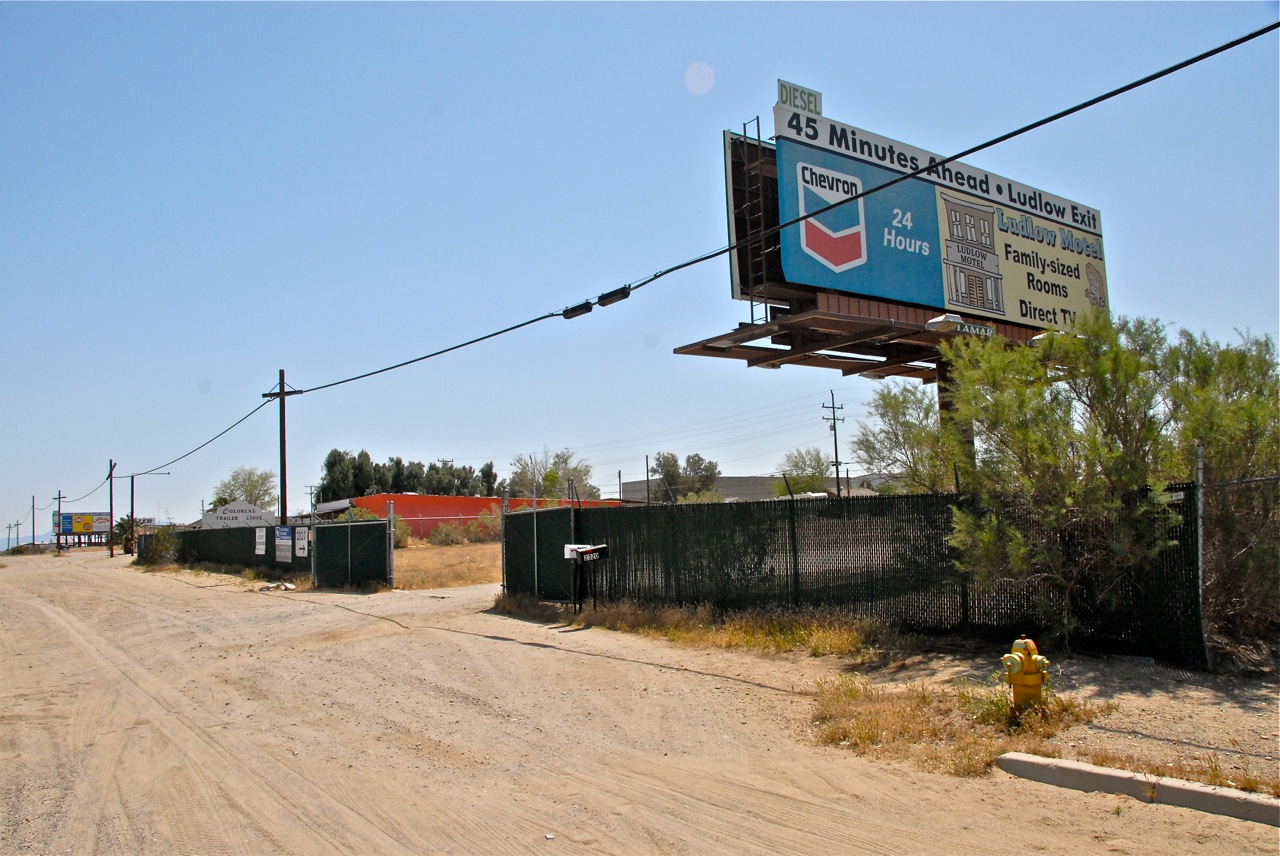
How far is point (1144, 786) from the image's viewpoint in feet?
18.9

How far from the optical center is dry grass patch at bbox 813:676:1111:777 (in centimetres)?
675

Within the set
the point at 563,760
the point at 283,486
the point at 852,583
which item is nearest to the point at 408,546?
the point at 283,486

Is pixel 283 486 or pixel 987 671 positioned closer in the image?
pixel 987 671

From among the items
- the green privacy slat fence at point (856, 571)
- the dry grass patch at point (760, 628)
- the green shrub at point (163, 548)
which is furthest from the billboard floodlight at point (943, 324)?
the green shrub at point (163, 548)

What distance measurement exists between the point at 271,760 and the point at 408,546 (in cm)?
4645

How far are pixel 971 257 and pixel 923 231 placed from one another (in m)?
1.55

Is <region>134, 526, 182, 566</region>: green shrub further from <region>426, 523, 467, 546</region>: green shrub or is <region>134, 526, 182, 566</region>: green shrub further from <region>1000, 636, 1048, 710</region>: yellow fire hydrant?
<region>1000, 636, 1048, 710</region>: yellow fire hydrant

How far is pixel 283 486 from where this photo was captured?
3134 centimetres

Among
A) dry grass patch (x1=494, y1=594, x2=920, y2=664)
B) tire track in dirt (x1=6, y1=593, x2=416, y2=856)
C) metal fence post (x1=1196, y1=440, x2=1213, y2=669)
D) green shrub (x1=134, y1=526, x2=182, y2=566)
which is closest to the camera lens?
tire track in dirt (x1=6, y1=593, x2=416, y2=856)

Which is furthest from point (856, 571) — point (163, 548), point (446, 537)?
point (446, 537)

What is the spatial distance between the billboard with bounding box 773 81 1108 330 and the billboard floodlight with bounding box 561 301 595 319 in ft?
11.5

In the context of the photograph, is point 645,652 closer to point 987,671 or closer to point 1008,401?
point 987,671

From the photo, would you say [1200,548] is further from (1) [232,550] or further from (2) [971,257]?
(1) [232,550]

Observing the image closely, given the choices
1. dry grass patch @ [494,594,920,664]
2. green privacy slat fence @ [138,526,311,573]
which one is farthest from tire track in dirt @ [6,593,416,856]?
green privacy slat fence @ [138,526,311,573]
